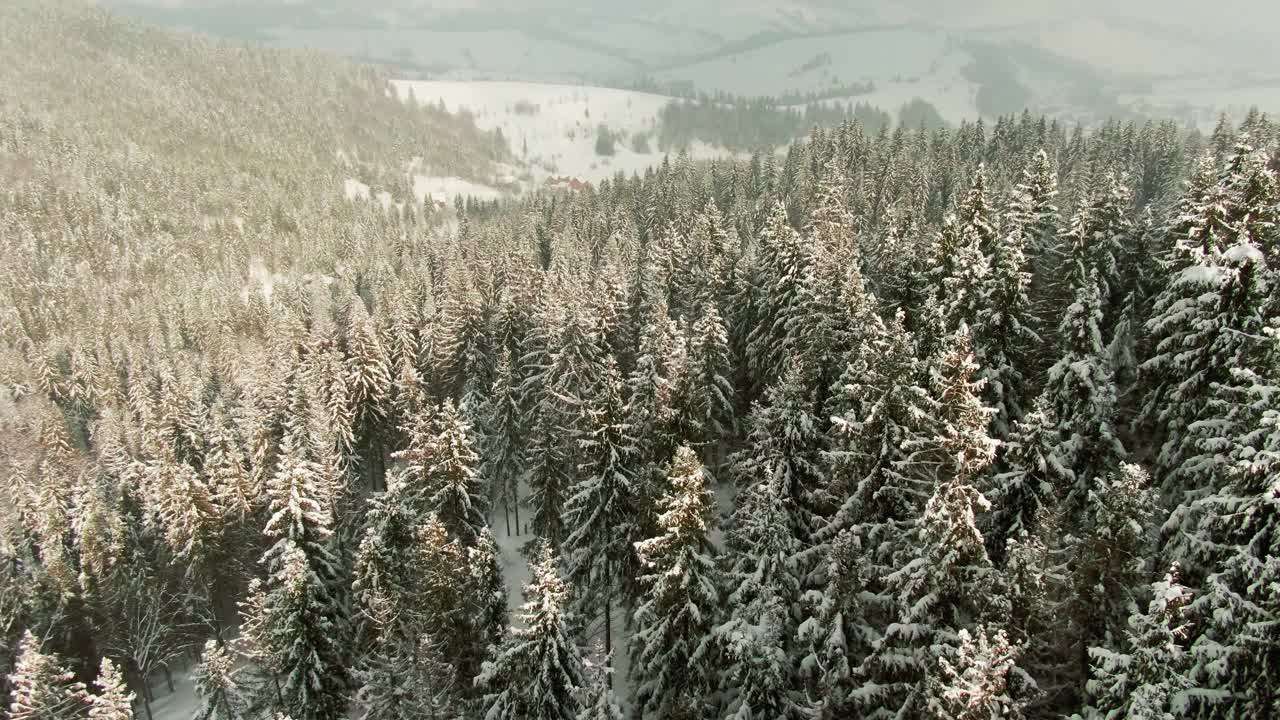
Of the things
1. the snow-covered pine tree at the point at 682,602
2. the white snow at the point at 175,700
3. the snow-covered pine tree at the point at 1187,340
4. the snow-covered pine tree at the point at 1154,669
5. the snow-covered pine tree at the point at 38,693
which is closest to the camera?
the snow-covered pine tree at the point at 1154,669

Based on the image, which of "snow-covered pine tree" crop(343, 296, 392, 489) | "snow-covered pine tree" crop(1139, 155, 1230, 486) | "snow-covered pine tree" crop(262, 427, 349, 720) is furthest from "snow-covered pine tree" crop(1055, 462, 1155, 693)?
"snow-covered pine tree" crop(343, 296, 392, 489)

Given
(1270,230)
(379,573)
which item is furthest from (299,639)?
(1270,230)

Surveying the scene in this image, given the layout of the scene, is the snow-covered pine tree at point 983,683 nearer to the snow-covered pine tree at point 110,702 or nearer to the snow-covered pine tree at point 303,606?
the snow-covered pine tree at point 303,606

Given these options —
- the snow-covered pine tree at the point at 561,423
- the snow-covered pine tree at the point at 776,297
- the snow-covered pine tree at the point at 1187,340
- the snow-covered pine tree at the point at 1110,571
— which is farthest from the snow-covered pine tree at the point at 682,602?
the snow-covered pine tree at the point at 1187,340

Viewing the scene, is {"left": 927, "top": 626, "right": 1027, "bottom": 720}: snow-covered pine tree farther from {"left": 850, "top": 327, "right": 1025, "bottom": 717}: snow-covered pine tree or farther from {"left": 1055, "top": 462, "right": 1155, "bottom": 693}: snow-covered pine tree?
{"left": 1055, "top": 462, "right": 1155, "bottom": 693}: snow-covered pine tree

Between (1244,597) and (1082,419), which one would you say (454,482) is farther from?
(1244,597)
